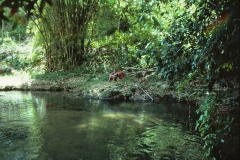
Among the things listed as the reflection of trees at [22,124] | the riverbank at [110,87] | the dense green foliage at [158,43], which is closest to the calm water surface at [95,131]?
the reflection of trees at [22,124]

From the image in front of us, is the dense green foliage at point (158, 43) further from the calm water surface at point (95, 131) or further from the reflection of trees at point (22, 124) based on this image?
the reflection of trees at point (22, 124)

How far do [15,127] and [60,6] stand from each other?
28.4 feet

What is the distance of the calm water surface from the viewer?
4.43 metres

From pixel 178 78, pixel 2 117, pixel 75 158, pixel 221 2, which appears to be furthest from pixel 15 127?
pixel 221 2

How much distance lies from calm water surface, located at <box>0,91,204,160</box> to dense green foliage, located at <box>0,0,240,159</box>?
1141 millimetres

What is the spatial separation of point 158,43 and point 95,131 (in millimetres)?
2974

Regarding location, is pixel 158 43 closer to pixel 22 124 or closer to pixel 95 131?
pixel 95 131

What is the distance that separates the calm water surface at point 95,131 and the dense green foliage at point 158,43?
1.14m

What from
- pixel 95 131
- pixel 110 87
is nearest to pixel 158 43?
pixel 95 131

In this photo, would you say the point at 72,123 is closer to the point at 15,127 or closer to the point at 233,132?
the point at 15,127

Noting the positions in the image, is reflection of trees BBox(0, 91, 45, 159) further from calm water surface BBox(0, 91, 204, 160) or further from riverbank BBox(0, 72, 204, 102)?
riverbank BBox(0, 72, 204, 102)

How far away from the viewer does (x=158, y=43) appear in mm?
3379

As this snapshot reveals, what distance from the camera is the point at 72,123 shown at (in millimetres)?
6383

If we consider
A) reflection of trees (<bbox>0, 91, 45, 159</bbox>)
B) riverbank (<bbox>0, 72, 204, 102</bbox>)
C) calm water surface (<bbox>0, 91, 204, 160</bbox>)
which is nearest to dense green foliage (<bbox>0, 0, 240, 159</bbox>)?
riverbank (<bbox>0, 72, 204, 102</bbox>)
